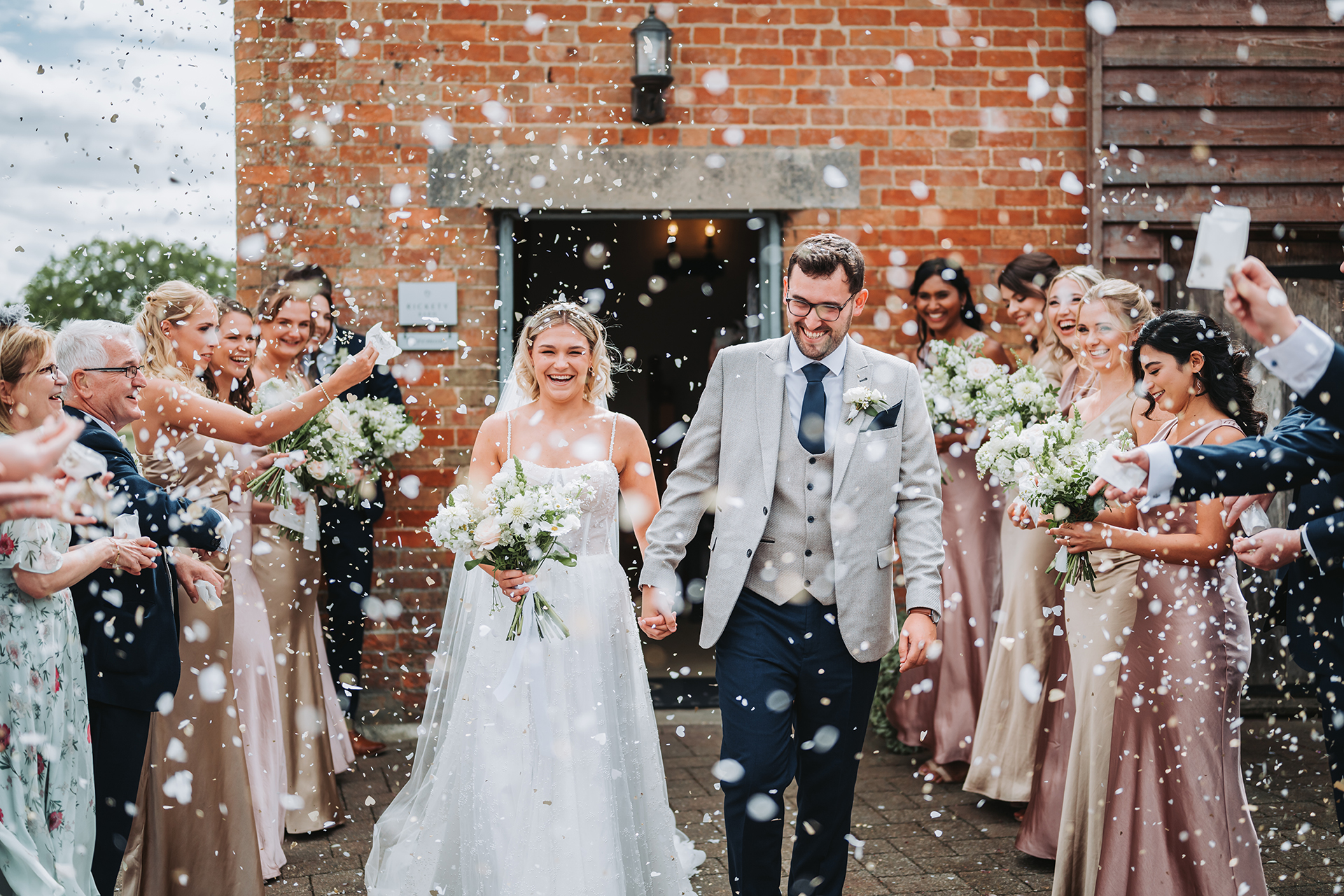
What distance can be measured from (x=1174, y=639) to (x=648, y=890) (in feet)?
6.19

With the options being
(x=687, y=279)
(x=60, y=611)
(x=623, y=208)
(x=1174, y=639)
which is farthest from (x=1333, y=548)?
(x=687, y=279)

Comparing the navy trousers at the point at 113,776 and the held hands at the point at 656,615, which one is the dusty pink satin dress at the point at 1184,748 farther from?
the navy trousers at the point at 113,776

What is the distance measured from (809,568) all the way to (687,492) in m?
0.44

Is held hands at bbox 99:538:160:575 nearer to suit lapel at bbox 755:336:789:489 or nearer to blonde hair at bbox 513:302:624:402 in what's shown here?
blonde hair at bbox 513:302:624:402

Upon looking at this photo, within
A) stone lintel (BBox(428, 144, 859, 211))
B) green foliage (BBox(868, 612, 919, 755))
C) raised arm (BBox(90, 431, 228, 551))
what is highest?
stone lintel (BBox(428, 144, 859, 211))


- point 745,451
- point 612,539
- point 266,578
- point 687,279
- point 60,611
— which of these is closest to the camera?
point 60,611

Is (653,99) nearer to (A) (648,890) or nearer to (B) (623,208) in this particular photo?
(B) (623,208)

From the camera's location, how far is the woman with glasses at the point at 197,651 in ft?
11.6

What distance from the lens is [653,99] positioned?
19.3 ft

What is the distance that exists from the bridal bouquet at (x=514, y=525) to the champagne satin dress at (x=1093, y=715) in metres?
1.71

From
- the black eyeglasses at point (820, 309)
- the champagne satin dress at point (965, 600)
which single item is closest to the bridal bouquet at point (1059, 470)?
the black eyeglasses at point (820, 309)

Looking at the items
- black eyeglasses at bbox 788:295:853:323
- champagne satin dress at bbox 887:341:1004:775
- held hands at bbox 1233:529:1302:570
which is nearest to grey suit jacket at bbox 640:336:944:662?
black eyeglasses at bbox 788:295:853:323

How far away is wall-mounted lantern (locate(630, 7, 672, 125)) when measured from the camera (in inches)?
227

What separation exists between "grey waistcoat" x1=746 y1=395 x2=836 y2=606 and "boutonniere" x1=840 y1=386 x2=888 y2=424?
0.41 ft
